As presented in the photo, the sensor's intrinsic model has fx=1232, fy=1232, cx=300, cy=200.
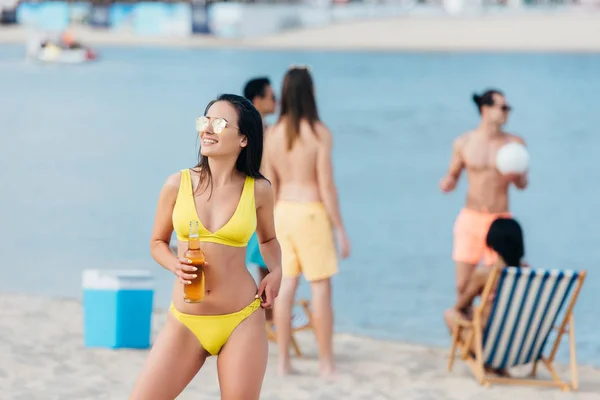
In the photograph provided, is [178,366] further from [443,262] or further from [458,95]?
[458,95]

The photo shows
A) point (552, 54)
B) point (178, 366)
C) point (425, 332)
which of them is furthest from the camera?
point (552, 54)

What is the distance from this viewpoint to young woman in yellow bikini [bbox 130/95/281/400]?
4.24 metres

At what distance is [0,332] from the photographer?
25.5 ft

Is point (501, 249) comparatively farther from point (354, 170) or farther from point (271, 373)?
point (354, 170)

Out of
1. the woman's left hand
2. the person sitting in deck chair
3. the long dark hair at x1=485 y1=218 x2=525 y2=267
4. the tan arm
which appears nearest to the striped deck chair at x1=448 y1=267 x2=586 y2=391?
the person sitting in deck chair

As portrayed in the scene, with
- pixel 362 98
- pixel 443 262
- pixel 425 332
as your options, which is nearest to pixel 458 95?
pixel 362 98

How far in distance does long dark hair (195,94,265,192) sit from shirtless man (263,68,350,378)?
2.31 m

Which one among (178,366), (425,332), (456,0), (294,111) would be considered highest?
(456,0)

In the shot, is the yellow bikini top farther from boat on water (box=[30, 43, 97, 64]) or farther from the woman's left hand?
boat on water (box=[30, 43, 97, 64])

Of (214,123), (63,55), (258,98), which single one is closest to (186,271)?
(214,123)

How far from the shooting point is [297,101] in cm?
675

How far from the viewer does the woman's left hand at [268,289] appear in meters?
4.35

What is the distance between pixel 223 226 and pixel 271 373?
300 cm

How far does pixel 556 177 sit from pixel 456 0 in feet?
183
